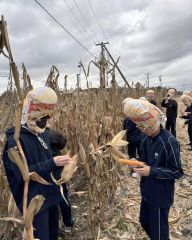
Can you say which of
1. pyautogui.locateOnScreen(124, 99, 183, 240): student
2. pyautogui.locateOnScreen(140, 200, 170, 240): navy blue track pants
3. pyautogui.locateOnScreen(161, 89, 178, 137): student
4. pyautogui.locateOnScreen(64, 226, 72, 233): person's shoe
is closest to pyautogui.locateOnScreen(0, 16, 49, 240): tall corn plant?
pyautogui.locateOnScreen(124, 99, 183, 240): student

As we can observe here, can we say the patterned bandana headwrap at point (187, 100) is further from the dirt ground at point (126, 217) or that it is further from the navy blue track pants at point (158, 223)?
the navy blue track pants at point (158, 223)

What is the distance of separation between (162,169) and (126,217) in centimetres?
159

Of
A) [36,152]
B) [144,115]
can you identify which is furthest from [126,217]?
[36,152]

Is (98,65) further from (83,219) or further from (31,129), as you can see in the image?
(31,129)

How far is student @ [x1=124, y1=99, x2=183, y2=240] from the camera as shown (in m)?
2.46

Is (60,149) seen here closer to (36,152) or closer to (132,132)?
(36,152)

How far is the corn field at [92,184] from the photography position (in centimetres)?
295

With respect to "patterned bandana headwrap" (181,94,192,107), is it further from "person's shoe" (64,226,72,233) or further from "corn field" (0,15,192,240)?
"person's shoe" (64,226,72,233)

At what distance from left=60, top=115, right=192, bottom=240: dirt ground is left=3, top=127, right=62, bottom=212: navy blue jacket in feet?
4.15

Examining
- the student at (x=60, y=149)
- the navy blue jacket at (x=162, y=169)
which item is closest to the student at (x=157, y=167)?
the navy blue jacket at (x=162, y=169)

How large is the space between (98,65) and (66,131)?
0.92m

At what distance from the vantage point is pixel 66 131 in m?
3.96

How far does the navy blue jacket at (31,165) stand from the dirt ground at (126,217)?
1266mm

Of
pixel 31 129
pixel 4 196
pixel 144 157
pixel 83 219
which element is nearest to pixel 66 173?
pixel 31 129
